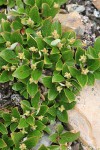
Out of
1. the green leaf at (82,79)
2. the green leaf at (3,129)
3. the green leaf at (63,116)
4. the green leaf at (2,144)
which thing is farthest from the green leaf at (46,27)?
the green leaf at (2,144)

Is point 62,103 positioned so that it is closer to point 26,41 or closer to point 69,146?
point 69,146

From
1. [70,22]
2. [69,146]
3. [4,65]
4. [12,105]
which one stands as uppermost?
[70,22]

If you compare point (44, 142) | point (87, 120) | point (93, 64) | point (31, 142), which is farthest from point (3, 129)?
point (93, 64)

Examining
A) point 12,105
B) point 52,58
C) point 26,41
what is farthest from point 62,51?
point 12,105

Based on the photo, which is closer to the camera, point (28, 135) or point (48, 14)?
point (28, 135)

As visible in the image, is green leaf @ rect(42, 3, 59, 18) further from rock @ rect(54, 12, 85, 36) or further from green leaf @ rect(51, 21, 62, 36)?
green leaf @ rect(51, 21, 62, 36)

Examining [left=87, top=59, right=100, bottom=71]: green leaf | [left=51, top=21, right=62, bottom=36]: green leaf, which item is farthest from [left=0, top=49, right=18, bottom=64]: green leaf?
[left=87, top=59, right=100, bottom=71]: green leaf

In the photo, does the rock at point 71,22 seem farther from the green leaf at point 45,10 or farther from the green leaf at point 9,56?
the green leaf at point 9,56
